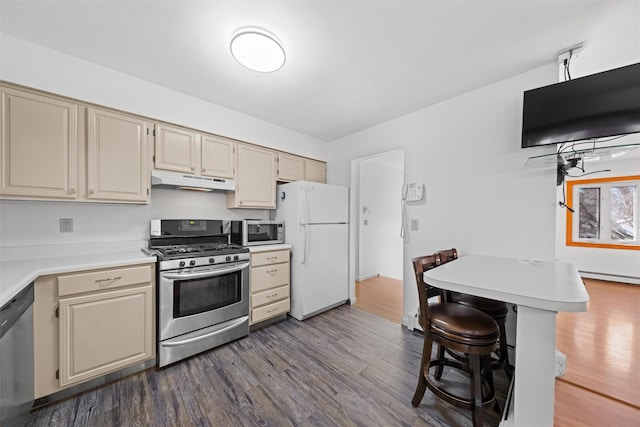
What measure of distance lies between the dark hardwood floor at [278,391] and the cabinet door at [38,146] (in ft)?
5.10

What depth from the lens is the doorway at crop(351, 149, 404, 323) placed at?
14.7 feet

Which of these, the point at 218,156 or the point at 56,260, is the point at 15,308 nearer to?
the point at 56,260

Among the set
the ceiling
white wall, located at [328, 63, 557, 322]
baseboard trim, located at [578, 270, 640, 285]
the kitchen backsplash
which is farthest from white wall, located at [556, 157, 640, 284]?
the kitchen backsplash

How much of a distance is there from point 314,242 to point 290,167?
115 centimetres

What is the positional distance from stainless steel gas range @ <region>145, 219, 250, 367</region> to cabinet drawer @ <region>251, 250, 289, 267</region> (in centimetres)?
13

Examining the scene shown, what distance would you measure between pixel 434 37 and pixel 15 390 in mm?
3350

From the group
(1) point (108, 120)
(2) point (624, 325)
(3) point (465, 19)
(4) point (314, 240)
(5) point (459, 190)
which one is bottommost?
(2) point (624, 325)

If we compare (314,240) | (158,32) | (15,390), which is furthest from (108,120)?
(314,240)

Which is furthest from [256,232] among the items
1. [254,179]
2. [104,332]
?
[104,332]

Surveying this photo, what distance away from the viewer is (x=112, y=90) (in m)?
1.99

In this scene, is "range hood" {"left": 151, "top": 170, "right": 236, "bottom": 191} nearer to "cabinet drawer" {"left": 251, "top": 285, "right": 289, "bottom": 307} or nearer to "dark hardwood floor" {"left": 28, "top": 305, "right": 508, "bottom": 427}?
"cabinet drawer" {"left": 251, "top": 285, "right": 289, "bottom": 307}

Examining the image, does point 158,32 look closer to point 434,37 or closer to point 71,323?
point 434,37

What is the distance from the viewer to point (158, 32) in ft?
5.18

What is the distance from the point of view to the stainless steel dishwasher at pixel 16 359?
1.13m
